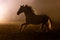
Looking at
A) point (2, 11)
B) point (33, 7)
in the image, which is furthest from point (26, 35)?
point (2, 11)

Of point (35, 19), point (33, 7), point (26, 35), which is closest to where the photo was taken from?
point (26, 35)

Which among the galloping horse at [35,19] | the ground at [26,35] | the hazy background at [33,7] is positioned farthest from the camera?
the hazy background at [33,7]

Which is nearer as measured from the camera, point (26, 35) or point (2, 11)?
point (26, 35)

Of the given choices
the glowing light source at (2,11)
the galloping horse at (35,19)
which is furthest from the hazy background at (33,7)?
the galloping horse at (35,19)

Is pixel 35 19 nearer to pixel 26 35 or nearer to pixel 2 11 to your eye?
pixel 26 35

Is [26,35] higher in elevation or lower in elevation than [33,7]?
lower

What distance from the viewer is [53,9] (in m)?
1.50

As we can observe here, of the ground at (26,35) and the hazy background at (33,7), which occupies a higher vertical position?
the hazy background at (33,7)

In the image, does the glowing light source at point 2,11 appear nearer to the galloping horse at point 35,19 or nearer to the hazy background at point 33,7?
the hazy background at point 33,7

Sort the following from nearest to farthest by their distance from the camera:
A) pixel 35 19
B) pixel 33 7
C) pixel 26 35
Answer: pixel 26 35
pixel 35 19
pixel 33 7

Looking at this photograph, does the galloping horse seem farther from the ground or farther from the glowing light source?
the glowing light source

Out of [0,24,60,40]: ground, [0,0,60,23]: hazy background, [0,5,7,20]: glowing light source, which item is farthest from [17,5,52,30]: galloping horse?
[0,5,7,20]: glowing light source

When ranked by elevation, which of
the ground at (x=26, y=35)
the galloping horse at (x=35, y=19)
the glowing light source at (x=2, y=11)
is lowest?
the ground at (x=26, y=35)

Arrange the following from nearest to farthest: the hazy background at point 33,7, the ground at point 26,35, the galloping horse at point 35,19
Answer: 1. the ground at point 26,35
2. the galloping horse at point 35,19
3. the hazy background at point 33,7
